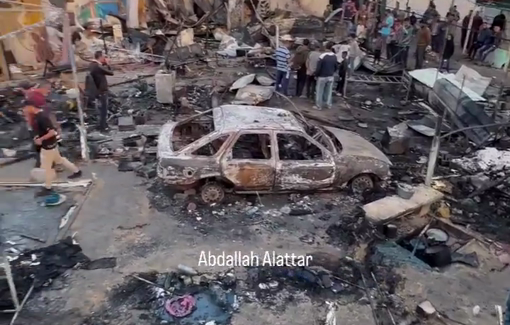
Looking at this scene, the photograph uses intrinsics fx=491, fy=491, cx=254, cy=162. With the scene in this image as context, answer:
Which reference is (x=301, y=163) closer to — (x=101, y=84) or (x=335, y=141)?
(x=335, y=141)

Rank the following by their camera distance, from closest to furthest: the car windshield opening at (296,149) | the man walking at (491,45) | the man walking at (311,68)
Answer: the car windshield opening at (296,149)
the man walking at (311,68)
the man walking at (491,45)

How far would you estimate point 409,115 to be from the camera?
528 inches

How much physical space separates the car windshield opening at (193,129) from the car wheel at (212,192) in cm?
121

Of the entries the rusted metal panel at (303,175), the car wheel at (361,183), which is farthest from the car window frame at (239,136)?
the car wheel at (361,183)

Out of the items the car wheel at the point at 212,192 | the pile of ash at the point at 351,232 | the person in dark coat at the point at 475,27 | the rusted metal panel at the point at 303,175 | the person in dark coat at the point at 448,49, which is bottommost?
the pile of ash at the point at 351,232

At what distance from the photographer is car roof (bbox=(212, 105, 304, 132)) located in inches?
320

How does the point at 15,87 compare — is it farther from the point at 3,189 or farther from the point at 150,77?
the point at 3,189

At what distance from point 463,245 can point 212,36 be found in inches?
616

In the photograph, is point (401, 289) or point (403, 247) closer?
point (401, 289)

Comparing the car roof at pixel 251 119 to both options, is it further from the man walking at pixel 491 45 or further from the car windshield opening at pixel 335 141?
the man walking at pixel 491 45

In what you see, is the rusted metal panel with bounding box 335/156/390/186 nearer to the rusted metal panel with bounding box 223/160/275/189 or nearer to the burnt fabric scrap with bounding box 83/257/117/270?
the rusted metal panel with bounding box 223/160/275/189

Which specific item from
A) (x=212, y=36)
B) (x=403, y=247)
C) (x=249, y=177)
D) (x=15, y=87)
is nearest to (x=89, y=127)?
(x=15, y=87)

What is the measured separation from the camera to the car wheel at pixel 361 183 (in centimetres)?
870

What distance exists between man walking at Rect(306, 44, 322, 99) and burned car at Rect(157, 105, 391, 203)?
14.9 ft
